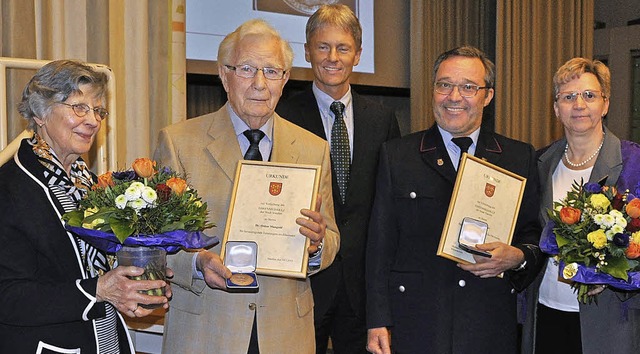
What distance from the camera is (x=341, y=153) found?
10.6 feet

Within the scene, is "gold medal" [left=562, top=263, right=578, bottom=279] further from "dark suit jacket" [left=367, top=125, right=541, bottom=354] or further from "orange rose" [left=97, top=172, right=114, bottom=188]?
"orange rose" [left=97, top=172, right=114, bottom=188]

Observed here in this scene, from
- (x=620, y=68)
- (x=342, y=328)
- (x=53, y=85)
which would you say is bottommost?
(x=342, y=328)

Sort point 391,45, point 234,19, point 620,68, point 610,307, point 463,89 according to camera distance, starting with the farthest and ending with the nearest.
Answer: point 620,68, point 391,45, point 234,19, point 610,307, point 463,89

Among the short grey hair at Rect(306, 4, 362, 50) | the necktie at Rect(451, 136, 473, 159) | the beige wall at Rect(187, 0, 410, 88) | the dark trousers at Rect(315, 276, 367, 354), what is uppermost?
the beige wall at Rect(187, 0, 410, 88)

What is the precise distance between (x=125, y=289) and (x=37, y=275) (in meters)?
0.26

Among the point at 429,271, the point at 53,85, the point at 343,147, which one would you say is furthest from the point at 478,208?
the point at 53,85

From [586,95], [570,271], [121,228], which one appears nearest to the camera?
[121,228]

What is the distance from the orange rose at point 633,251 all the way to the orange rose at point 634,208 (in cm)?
10

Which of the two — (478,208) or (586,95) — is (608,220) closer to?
(478,208)

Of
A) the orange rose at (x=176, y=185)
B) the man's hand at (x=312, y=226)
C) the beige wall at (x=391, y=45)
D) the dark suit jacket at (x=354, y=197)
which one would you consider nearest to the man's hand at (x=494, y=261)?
the man's hand at (x=312, y=226)

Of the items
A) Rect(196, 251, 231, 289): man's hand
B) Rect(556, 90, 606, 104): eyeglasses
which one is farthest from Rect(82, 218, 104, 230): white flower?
Rect(556, 90, 606, 104): eyeglasses

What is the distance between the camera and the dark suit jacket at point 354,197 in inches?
124

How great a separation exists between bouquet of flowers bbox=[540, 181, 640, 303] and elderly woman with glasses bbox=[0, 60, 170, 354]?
4.51 feet

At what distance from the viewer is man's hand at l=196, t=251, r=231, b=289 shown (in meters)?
2.34
